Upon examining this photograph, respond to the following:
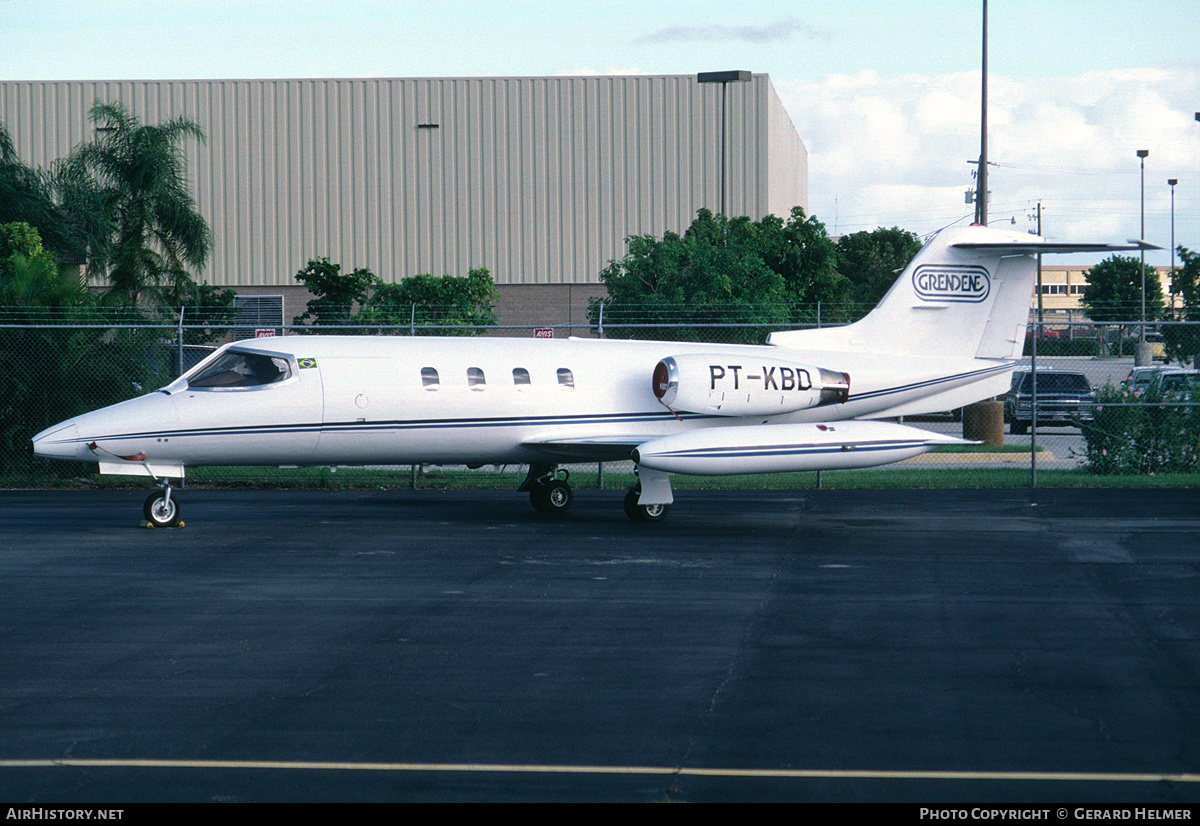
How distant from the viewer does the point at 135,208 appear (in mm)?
35750

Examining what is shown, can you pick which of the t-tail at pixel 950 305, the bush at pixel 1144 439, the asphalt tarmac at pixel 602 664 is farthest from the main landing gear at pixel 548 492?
the bush at pixel 1144 439

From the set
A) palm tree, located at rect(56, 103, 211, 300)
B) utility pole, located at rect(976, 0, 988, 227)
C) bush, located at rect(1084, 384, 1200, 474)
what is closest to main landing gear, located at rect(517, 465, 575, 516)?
bush, located at rect(1084, 384, 1200, 474)

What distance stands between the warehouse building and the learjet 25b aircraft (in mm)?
34714

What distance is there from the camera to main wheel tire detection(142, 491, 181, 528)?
54.1 feet

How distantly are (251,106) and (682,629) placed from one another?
162 ft

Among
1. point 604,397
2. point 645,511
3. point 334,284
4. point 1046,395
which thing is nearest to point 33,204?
point 334,284

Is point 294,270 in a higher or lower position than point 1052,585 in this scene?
higher

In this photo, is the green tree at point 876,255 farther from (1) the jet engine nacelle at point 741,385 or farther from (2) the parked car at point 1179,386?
(1) the jet engine nacelle at point 741,385

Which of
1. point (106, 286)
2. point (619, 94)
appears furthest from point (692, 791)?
point (619, 94)

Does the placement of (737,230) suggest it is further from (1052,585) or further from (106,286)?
(1052,585)

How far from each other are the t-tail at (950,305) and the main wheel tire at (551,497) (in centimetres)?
438

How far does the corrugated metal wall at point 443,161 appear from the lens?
175 feet

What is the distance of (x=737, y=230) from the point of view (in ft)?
146

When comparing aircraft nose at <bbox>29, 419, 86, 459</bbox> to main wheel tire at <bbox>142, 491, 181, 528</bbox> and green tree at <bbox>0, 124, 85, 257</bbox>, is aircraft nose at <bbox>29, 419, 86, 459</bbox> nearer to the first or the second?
main wheel tire at <bbox>142, 491, 181, 528</bbox>
